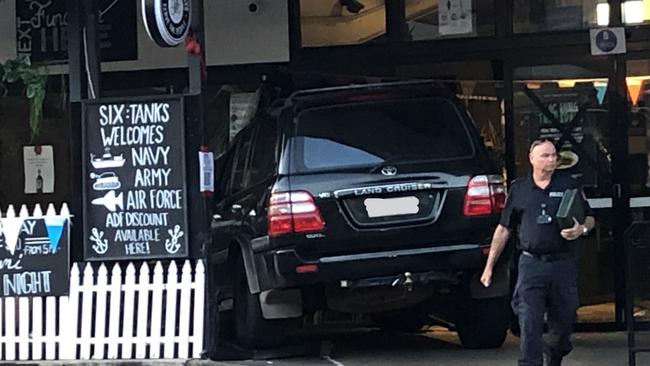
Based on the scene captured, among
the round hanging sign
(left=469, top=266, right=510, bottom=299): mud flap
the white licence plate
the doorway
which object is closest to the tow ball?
the white licence plate

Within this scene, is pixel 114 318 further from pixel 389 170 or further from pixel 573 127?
pixel 573 127

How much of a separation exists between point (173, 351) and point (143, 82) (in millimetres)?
3594

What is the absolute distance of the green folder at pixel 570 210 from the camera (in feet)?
23.0

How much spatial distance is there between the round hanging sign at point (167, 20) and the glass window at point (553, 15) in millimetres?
3391

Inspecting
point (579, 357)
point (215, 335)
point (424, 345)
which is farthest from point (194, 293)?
point (579, 357)

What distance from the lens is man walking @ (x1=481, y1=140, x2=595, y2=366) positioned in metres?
7.12

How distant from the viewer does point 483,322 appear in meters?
8.58

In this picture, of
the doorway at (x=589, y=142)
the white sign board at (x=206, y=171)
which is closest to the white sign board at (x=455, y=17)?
the doorway at (x=589, y=142)

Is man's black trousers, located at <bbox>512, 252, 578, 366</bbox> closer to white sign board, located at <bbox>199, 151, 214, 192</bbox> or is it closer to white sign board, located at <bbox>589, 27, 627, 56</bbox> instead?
white sign board, located at <bbox>199, 151, 214, 192</bbox>

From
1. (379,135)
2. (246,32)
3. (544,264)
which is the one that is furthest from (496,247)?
(246,32)

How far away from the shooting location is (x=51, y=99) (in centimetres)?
1129

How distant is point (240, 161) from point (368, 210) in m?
1.91

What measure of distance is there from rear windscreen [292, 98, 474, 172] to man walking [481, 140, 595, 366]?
0.95m

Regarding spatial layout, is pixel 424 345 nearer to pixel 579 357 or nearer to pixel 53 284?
pixel 579 357
